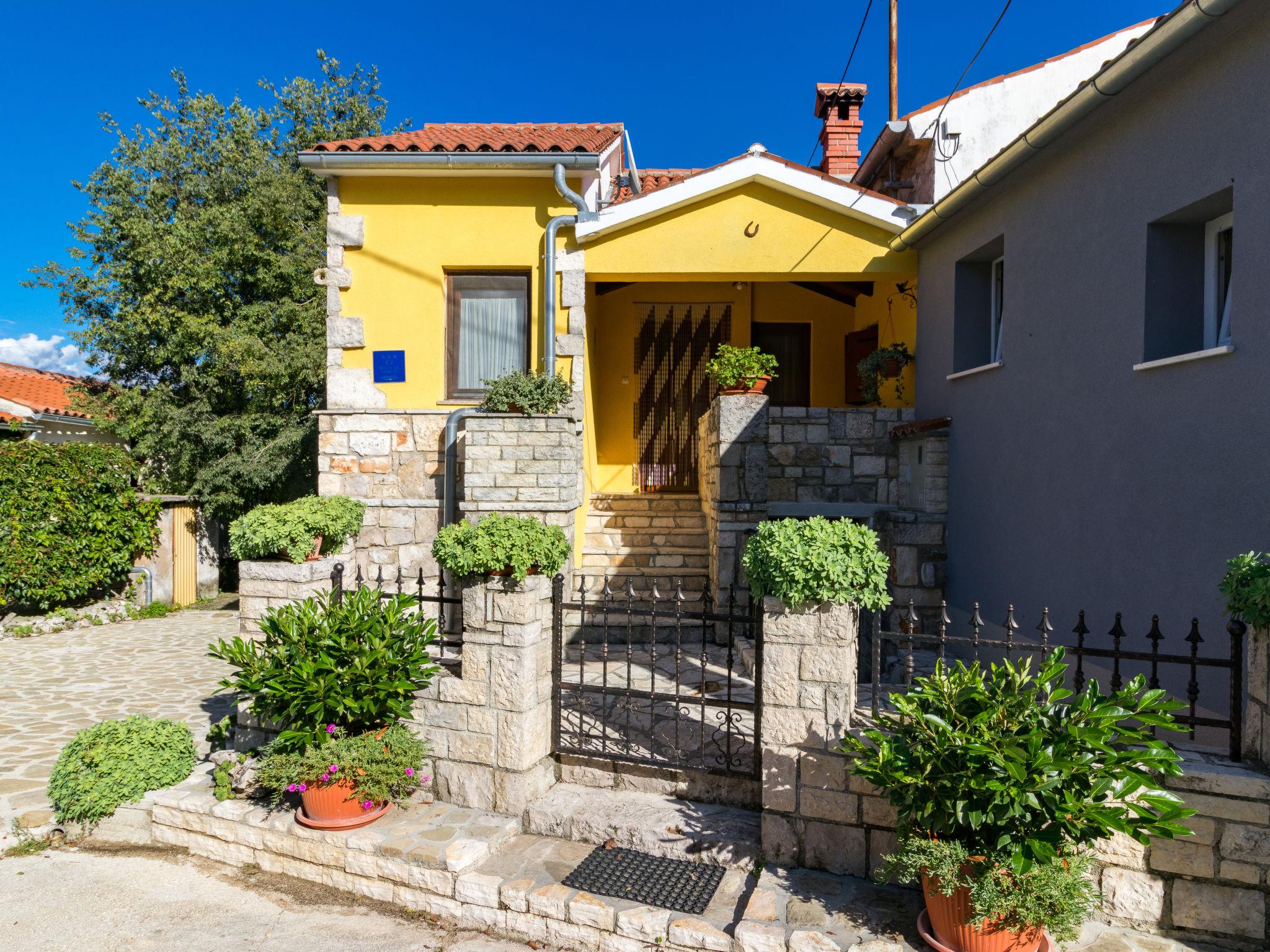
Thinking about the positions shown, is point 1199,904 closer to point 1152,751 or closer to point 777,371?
point 1152,751

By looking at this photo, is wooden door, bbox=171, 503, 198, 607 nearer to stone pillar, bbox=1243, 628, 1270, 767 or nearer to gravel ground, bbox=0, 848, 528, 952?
gravel ground, bbox=0, 848, 528, 952

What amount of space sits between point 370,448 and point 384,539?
1136 mm

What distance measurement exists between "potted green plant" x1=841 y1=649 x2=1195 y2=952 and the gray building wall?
75.3 inches

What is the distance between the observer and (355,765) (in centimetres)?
466

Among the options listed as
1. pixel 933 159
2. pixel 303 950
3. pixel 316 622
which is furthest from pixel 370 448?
pixel 933 159

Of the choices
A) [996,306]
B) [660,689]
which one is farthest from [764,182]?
[660,689]

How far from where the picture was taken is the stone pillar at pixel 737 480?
27.6ft

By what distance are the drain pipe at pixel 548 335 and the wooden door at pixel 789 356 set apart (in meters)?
4.45

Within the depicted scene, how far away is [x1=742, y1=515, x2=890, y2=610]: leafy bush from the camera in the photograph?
411 cm

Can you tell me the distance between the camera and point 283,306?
14.3 m

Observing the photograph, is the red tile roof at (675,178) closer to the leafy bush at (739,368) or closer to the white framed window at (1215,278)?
the leafy bush at (739,368)

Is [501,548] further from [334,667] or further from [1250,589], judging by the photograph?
[1250,589]

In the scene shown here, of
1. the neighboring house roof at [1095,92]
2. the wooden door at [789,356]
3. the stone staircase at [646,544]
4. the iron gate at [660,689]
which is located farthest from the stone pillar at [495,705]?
the wooden door at [789,356]

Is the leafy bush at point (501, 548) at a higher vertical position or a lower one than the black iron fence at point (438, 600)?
higher
